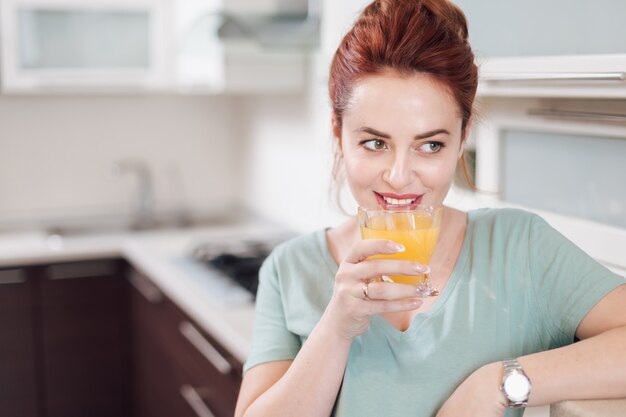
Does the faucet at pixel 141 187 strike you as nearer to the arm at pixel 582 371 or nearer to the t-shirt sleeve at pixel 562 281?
the t-shirt sleeve at pixel 562 281

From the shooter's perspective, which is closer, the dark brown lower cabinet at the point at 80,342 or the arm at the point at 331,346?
the arm at the point at 331,346

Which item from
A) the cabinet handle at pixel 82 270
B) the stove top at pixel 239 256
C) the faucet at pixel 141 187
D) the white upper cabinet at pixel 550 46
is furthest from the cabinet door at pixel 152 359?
the white upper cabinet at pixel 550 46

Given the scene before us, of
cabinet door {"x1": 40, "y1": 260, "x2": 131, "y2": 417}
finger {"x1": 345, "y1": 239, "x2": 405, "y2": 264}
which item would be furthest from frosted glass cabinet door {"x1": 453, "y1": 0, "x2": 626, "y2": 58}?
cabinet door {"x1": 40, "y1": 260, "x2": 131, "y2": 417}

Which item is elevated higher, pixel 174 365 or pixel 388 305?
pixel 388 305

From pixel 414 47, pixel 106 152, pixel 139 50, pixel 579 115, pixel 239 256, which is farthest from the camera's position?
pixel 106 152

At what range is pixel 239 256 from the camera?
2.95 metres

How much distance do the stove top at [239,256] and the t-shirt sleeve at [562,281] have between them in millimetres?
1402

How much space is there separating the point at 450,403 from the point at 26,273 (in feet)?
8.15

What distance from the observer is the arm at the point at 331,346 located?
40.9 inches

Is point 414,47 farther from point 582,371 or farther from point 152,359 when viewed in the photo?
point 152,359

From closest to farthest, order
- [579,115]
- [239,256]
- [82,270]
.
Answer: [579,115], [239,256], [82,270]

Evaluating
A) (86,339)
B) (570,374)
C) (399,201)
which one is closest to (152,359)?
(86,339)

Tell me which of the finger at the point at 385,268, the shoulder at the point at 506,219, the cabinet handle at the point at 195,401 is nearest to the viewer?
the finger at the point at 385,268

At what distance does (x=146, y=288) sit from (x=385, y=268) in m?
2.18
